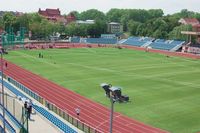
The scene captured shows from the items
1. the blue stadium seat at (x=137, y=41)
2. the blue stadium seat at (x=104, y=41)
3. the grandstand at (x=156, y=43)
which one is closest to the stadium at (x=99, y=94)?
the grandstand at (x=156, y=43)

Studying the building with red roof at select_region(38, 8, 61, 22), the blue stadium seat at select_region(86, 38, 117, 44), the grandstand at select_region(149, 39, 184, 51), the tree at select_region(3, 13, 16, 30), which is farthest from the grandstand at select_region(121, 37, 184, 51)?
the building with red roof at select_region(38, 8, 61, 22)

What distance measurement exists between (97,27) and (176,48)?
39.5 meters

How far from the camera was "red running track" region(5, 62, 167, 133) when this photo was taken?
2708 centimetres

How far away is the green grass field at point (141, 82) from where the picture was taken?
29.8m

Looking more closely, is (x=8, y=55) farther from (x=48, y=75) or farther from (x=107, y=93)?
(x=107, y=93)

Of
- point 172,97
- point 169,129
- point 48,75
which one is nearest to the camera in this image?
point 169,129

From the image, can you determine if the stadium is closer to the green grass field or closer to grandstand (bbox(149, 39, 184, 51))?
the green grass field

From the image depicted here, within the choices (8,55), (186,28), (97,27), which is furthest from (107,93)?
(97,27)

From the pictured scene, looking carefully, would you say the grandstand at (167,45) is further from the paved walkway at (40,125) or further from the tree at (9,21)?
the paved walkway at (40,125)

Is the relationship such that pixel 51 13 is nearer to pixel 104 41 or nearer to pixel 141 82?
pixel 104 41

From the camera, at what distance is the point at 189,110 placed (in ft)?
103

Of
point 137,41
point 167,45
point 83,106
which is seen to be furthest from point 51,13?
point 83,106

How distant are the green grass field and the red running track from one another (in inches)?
44.3

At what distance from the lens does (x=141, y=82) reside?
43.3 meters
